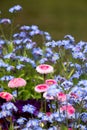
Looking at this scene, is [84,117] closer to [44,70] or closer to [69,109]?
[69,109]

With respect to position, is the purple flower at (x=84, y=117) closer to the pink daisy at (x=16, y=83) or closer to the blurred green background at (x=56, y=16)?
the pink daisy at (x=16, y=83)

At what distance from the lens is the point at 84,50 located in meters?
3.45

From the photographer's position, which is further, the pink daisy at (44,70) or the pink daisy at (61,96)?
the pink daisy at (44,70)

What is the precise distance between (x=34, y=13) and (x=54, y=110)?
25.1 ft

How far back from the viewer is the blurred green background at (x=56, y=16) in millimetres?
9078

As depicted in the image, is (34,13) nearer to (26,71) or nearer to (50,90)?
(26,71)

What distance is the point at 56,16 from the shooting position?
33.6 feet

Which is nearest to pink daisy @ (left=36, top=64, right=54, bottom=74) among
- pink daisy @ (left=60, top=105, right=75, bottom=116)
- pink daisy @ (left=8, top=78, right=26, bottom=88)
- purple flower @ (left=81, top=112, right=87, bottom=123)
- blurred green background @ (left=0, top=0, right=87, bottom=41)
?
pink daisy @ (left=8, top=78, right=26, bottom=88)

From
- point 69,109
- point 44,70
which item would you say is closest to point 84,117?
point 69,109

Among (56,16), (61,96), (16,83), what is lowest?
(61,96)

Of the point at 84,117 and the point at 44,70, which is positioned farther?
the point at 44,70

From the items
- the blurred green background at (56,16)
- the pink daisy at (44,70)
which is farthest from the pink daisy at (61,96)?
the blurred green background at (56,16)

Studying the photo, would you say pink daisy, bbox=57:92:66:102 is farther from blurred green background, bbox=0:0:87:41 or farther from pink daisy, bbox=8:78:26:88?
blurred green background, bbox=0:0:87:41

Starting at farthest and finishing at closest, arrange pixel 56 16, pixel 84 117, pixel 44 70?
pixel 56 16 → pixel 44 70 → pixel 84 117
